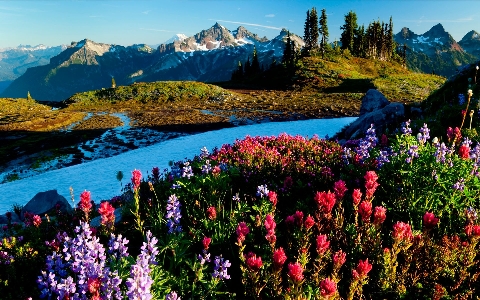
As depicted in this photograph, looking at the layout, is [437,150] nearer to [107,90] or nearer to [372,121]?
[372,121]

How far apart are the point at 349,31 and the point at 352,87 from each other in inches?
1792

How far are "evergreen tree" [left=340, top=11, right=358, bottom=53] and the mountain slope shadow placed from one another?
3895 cm

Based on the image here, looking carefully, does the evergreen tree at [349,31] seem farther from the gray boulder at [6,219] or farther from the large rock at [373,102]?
the gray boulder at [6,219]

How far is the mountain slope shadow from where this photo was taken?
2002 inches

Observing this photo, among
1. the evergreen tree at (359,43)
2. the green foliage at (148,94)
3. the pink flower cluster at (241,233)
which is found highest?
the evergreen tree at (359,43)

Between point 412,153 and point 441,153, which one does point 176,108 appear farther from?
point 441,153

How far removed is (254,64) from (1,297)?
9906 centimetres

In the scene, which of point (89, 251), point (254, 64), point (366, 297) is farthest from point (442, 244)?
point (254, 64)

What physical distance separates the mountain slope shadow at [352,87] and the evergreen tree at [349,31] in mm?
38948

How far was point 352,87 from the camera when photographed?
53.4 meters

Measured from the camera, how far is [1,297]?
146 inches

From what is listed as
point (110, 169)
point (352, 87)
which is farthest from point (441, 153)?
point (352, 87)

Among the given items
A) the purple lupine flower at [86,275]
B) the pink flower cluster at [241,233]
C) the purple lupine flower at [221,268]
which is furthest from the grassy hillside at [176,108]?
the pink flower cluster at [241,233]

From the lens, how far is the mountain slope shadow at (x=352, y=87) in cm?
→ 5084
